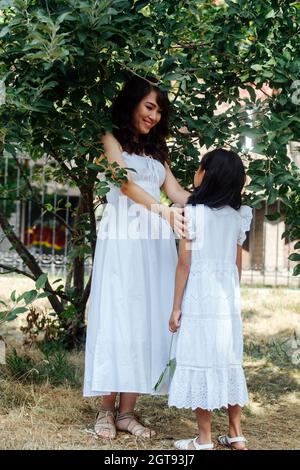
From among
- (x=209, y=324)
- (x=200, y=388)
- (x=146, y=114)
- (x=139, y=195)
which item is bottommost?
(x=200, y=388)

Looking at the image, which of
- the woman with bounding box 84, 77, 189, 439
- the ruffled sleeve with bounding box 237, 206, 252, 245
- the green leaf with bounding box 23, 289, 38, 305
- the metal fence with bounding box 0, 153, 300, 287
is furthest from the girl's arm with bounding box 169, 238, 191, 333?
the metal fence with bounding box 0, 153, 300, 287

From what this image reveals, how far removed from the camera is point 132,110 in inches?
122

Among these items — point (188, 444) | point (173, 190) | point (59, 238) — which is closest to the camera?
point (188, 444)

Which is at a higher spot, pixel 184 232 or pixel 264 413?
pixel 184 232

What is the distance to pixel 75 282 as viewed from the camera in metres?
4.66

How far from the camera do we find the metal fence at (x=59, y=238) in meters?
8.91

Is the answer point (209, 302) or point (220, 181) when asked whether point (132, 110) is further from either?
point (209, 302)

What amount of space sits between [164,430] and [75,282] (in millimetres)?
1696

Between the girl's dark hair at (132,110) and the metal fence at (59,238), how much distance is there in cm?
202

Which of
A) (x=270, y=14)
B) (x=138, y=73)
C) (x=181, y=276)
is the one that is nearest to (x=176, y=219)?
(x=181, y=276)

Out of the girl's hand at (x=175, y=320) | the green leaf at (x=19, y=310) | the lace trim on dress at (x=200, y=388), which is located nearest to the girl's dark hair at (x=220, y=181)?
the girl's hand at (x=175, y=320)

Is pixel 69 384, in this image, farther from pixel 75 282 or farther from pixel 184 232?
pixel 184 232

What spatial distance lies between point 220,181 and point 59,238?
13708 millimetres

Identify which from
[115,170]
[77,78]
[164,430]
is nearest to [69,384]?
[164,430]
